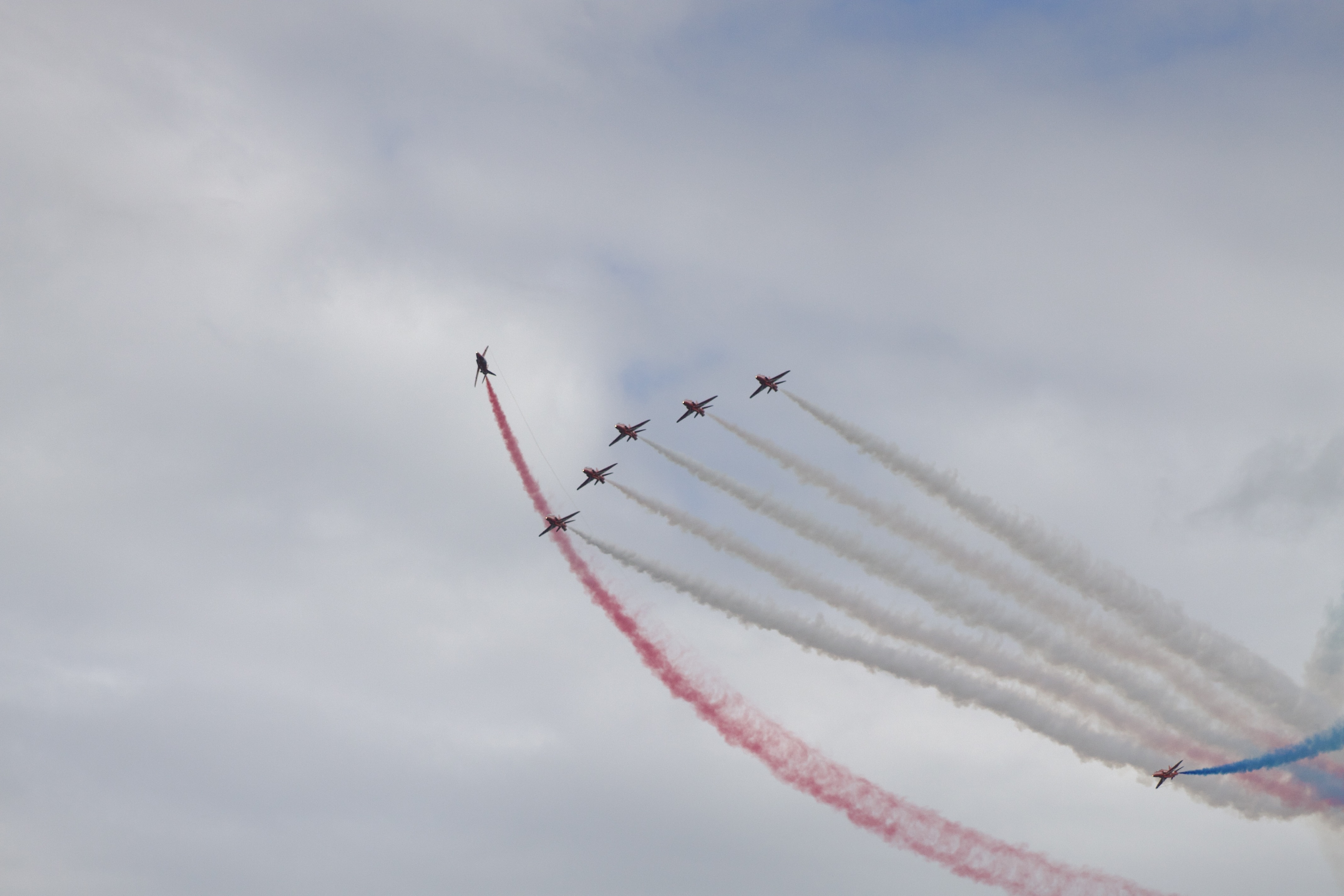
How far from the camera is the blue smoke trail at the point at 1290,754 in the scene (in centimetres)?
8450

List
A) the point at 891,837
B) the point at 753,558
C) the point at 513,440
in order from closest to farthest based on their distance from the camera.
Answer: the point at 891,837 < the point at 753,558 < the point at 513,440

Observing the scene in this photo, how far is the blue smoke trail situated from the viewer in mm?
84500

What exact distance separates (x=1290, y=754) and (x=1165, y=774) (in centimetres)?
774

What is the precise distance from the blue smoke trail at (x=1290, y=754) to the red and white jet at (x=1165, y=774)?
859 millimetres

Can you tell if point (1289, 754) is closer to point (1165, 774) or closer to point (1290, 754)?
point (1290, 754)

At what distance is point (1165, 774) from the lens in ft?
277

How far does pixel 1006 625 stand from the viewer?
285 ft

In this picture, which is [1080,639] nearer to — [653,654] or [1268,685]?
[1268,685]

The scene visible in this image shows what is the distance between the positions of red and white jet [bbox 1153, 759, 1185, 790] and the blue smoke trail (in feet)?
2.82

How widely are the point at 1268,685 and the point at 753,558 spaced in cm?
3341

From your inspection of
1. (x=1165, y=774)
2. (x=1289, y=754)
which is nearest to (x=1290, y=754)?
(x=1289, y=754)

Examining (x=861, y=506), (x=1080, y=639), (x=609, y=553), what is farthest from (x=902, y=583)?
(x=609, y=553)

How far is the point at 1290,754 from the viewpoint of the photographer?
84750 millimetres

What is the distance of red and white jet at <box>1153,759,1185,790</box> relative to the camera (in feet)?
277
